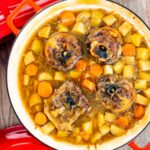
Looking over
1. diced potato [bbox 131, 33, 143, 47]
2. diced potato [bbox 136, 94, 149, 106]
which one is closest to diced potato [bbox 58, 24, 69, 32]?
diced potato [bbox 131, 33, 143, 47]

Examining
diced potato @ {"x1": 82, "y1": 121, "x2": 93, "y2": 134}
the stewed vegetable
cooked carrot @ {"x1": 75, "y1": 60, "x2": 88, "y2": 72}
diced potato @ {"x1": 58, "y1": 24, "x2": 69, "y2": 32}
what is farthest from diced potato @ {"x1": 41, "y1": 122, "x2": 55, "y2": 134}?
diced potato @ {"x1": 58, "y1": 24, "x2": 69, "y2": 32}

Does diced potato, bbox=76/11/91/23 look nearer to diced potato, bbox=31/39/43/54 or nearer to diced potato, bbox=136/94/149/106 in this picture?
diced potato, bbox=31/39/43/54

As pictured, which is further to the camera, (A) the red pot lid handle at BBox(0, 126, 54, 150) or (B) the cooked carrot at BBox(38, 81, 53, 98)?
(A) the red pot lid handle at BBox(0, 126, 54, 150)

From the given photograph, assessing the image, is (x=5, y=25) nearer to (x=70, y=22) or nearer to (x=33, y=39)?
(x=33, y=39)

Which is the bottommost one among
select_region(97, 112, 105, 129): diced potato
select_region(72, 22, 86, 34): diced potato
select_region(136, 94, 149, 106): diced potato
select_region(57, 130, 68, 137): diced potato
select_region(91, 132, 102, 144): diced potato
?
select_region(91, 132, 102, 144): diced potato

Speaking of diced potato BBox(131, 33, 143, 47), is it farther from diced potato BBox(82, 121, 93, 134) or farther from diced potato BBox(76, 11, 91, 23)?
diced potato BBox(82, 121, 93, 134)

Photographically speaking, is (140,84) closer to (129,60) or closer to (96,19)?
(129,60)

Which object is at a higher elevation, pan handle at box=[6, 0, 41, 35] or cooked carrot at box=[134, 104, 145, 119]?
pan handle at box=[6, 0, 41, 35]

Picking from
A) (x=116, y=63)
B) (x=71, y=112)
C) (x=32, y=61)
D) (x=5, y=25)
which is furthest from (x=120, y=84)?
(x=5, y=25)
